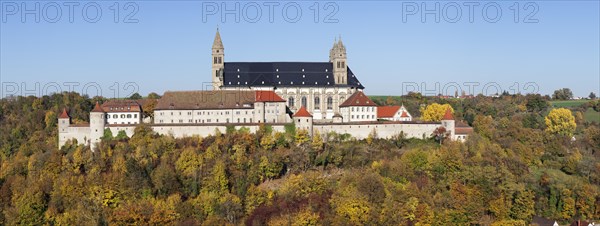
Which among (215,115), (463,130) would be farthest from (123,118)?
(463,130)

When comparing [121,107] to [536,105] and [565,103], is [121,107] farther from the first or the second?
[565,103]

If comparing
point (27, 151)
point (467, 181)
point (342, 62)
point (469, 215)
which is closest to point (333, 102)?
point (342, 62)

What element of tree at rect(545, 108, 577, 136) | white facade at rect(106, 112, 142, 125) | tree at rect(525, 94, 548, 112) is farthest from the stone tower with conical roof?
tree at rect(525, 94, 548, 112)

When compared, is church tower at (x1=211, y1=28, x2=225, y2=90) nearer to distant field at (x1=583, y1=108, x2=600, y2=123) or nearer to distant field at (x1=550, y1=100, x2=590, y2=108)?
distant field at (x1=583, y1=108, x2=600, y2=123)

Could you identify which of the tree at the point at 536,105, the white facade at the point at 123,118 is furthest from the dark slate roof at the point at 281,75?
the tree at the point at 536,105

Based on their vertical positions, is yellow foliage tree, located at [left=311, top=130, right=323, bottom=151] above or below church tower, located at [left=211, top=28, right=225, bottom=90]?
below

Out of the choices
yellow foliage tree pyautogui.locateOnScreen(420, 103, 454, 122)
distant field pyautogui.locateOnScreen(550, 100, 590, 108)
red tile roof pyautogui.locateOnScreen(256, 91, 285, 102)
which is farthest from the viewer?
distant field pyautogui.locateOnScreen(550, 100, 590, 108)

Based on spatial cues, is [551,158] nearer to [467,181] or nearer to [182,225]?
[467,181]
